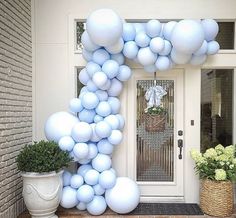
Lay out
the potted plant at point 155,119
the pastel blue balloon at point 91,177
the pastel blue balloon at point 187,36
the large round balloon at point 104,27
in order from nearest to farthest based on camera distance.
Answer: the large round balloon at point 104,27, the pastel blue balloon at point 187,36, the pastel blue balloon at point 91,177, the potted plant at point 155,119

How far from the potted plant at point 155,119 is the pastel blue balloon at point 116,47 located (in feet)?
2.99

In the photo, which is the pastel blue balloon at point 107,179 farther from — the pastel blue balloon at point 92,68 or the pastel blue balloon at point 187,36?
the pastel blue balloon at point 187,36

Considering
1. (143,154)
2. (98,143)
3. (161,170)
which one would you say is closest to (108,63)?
(98,143)

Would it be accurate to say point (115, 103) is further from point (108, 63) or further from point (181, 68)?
point (181, 68)

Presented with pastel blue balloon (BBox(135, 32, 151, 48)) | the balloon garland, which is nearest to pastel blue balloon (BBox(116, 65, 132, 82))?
the balloon garland

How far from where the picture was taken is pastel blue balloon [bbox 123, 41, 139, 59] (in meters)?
4.01

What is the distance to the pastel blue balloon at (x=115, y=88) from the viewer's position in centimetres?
415

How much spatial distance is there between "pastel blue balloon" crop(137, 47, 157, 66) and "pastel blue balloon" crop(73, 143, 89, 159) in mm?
1228

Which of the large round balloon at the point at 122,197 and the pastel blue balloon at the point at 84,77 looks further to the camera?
the pastel blue balloon at the point at 84,77

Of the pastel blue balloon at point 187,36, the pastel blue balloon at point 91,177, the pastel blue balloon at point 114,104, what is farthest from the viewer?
the pastel blue balloon at point 114,104

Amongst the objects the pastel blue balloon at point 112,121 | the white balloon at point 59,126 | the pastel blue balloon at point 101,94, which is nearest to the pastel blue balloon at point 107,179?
the pastel blue balloon at point 112,121

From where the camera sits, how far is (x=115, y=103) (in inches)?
166

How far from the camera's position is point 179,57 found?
4047 millimetres

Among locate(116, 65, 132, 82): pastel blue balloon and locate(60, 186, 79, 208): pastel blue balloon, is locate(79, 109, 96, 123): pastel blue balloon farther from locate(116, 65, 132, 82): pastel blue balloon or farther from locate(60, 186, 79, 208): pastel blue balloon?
locate(60, 186, 79, 208): pastel blue balloon
